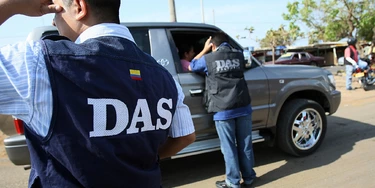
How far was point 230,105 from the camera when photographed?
3.44 metres

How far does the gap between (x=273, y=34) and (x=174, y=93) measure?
3889cm

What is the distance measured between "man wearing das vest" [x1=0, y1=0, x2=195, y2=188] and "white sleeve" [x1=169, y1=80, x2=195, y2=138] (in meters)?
0.17

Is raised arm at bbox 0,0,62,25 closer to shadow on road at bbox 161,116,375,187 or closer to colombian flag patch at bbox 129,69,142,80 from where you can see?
colombian flag patch at bbox 129,69,142,80

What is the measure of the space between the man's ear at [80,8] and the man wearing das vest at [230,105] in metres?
2.49

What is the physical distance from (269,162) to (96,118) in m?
3.89

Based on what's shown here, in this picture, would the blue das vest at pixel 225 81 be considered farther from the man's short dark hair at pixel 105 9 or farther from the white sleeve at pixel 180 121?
the man's short dark hair at pixel 105 9

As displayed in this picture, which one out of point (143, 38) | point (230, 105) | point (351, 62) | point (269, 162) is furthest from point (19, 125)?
point (351, 62)

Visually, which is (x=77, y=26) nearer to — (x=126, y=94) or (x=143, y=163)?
(x=126, y=94)

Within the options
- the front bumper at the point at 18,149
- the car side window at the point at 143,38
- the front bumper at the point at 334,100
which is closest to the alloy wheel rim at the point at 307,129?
the front bumper at the point at 334,100

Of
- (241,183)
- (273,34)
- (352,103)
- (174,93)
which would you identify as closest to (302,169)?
(241,183)

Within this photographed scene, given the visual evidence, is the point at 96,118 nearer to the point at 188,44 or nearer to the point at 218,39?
the point at 218,39

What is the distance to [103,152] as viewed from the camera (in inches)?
38.4

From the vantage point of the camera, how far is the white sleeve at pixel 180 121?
1369 millimetres

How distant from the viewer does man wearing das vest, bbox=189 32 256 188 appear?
11.4 feet
